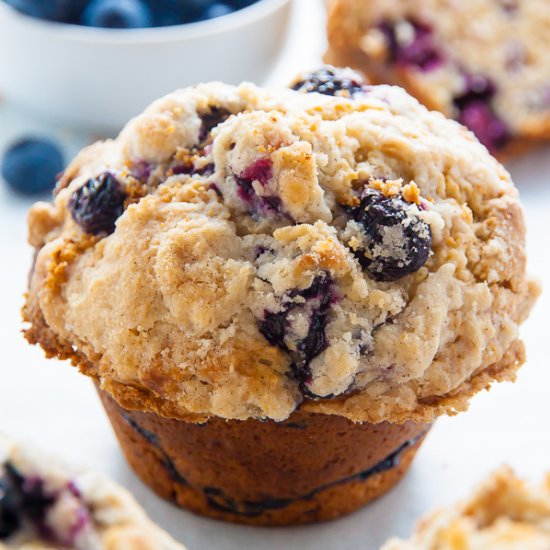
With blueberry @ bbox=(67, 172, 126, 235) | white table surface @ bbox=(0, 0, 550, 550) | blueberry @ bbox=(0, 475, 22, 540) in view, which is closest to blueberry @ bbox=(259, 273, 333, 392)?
blueberry @ bbox=(67, 172, 126, 235)

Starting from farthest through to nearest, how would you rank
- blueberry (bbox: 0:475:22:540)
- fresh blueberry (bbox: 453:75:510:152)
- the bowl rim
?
fresh blueberry (bbox: 453:75:510:152) → the bowl rim → blueberry (bbox: 0:475:22:540)

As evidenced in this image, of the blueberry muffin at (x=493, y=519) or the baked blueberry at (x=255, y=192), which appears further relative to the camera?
the baked blueberry at (x=255, y=192)

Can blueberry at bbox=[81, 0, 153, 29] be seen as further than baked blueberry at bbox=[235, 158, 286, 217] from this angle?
Yes

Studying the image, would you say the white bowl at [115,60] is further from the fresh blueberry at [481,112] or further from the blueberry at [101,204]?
the blueberry at [101,204]

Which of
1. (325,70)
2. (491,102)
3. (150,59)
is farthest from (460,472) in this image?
(150,59)

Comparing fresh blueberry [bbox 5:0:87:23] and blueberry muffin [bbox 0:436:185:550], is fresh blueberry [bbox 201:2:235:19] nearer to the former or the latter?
fresh blueberry [bbox 5:0:87:23]

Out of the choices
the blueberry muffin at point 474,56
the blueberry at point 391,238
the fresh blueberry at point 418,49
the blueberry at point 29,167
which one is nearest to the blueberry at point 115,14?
the blueberry at point 29,167

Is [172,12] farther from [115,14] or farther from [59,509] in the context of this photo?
[59,509]

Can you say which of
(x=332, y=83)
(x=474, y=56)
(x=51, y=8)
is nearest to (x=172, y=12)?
(x=51, y=8)
